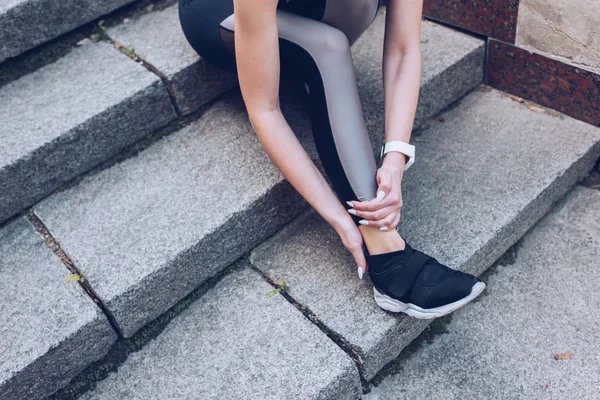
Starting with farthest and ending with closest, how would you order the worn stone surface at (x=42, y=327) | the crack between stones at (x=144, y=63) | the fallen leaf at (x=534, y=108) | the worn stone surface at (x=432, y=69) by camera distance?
the fallen leaf at (x=534, y=108) < the worn stone surface at (x=432, y=69) < the crack between stones at (x=144, y=63) < the worn stone surface at (x=42, y=327)

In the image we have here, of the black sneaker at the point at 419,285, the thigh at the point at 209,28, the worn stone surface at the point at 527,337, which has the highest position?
the thigh at the point at 209,28

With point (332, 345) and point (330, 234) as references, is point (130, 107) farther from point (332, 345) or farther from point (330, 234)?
point (332, 345)

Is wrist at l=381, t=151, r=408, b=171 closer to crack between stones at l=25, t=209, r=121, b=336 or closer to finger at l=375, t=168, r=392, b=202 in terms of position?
finger at l=375, t=168, r=392, b=202

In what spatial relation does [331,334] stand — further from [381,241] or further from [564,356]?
[564,356]

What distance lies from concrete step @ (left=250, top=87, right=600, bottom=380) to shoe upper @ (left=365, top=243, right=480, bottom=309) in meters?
0.12

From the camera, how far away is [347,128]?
187cm

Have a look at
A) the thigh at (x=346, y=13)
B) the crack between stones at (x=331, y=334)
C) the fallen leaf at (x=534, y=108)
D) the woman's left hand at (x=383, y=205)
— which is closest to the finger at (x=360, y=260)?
the woman's left hand at (x=383, y=205)

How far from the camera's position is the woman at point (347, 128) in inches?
69.9

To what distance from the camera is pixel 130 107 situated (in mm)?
2215

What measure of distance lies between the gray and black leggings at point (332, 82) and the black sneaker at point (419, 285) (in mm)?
191

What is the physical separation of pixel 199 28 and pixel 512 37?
1355mm

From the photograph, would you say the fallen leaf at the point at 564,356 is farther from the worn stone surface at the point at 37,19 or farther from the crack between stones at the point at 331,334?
the worn stone surface at the point at 37,19

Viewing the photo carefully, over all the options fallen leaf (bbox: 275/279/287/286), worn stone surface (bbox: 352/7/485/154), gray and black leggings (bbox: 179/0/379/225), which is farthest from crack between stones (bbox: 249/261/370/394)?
worn stone surface (bbox: 352/7/485/154)

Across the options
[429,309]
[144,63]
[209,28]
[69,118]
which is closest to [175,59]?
[144,63]
